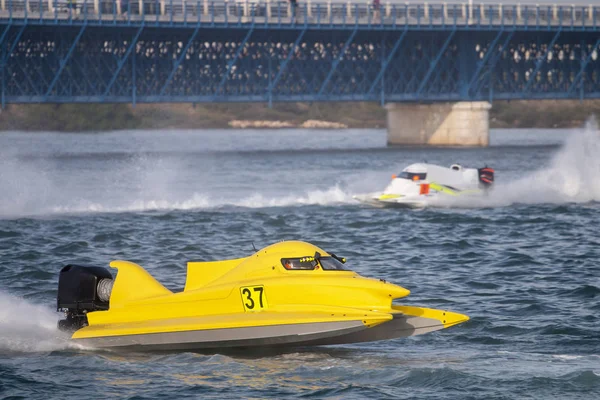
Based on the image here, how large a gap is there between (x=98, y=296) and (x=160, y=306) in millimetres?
1025

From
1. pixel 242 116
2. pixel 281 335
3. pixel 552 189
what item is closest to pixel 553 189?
pixel 552 189

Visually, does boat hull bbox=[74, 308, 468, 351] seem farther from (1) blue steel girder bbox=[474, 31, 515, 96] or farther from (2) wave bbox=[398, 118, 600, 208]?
(1) blue steel girder bbox=[474, 31, 515, 96]

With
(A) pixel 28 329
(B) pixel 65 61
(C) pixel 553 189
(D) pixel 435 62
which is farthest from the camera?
(D) pixel 435 62

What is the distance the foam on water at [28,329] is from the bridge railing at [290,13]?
180 feet

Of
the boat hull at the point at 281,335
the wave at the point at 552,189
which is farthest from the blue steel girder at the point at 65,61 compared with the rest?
the boat hull at the point at 281,335

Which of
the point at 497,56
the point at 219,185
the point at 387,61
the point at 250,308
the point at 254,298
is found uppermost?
the point at 497,56

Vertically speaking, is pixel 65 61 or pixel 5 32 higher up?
pixel 5 32

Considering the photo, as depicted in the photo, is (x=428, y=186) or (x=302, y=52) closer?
(x=428, y=186)

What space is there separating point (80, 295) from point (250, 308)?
8.43 feet

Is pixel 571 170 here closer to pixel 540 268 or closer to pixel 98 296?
pixel 540 268

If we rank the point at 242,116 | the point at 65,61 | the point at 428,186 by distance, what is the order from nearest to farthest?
the point at 428,186 < the point at 65,61 < the point at 242,116

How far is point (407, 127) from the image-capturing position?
93.5 meters

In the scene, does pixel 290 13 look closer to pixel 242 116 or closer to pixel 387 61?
pixel 387 61

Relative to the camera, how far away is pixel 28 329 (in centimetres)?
1535
